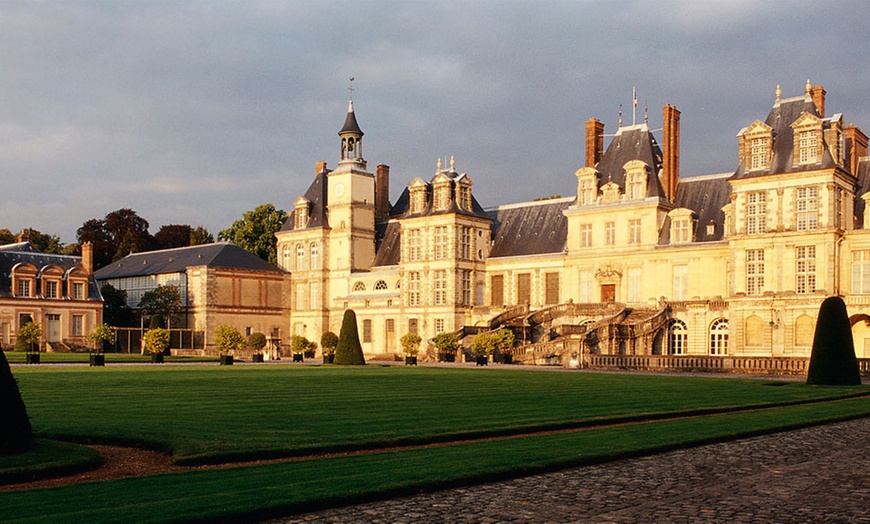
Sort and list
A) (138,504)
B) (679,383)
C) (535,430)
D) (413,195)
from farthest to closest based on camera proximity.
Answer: (413,195) < (679,383) < (535,430) < (138,504)

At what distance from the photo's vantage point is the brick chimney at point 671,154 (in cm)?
5259

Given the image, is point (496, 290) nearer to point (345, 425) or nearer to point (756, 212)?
point (756, 212)

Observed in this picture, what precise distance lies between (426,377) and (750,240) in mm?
22215

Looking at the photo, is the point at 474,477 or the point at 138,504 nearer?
the point at 138,504

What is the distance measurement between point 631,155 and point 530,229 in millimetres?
8390

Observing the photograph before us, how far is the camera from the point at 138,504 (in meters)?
9.54

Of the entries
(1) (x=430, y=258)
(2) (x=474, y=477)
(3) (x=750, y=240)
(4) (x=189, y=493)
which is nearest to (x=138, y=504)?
(4) (x=189, y=493)

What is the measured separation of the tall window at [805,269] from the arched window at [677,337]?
6659 mm

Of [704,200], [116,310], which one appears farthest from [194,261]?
[704,200]

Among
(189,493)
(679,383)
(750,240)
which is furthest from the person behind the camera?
(750,240)

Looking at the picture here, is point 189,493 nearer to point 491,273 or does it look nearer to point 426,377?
point 426,377

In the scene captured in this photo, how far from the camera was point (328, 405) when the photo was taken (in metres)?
20.0

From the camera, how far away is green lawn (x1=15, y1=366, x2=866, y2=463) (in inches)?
567

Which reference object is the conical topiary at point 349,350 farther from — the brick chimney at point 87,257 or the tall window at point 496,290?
the brick chimney at point 87,257
